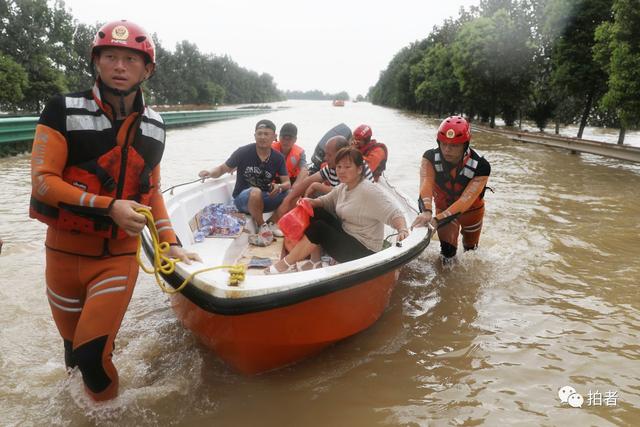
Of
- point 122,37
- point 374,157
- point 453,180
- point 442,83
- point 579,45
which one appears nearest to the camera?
point 122,37

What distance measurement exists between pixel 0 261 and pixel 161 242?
3576mm

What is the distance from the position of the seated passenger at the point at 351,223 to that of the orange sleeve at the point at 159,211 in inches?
48.5

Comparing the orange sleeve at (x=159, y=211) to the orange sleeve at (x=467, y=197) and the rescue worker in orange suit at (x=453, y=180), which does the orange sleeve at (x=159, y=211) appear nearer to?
the rescue worker in orange suit at (x=453, y=180)

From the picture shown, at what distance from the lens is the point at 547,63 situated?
2536cm

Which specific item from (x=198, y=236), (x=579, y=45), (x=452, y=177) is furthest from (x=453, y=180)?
(x=579, y=45)

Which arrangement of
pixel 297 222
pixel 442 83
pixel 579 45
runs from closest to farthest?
pixel 297 222 → pixel 579 45 → pixel 442 83

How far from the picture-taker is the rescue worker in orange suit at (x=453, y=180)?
421 cm

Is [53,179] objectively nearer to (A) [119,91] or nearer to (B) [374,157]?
(A) [119,91]

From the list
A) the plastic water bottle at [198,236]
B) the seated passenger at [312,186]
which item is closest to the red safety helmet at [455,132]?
the seated passenger at [312,186]

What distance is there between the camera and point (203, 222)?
4.61m

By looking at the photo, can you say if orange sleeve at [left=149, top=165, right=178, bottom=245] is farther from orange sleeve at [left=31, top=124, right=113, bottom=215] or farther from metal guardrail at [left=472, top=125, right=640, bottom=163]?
metal guardrail at [left=472, top=125, right=640, bottom=163]

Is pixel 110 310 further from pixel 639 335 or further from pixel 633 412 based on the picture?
pixel 639 335

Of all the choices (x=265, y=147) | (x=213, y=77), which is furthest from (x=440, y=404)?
(x=213, y=77)

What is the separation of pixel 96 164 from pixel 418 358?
246cm
